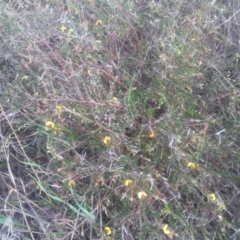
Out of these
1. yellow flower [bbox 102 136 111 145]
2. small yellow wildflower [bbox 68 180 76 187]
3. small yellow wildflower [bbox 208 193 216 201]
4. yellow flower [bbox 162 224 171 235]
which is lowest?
small yellow wildflower [bbox 208 193 216 201]

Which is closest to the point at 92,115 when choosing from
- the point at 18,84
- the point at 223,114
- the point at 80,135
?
the point at 80,135

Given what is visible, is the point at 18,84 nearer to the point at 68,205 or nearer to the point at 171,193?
the point at 68,205

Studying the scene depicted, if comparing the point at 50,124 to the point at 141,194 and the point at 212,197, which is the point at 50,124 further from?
the point at 212,197

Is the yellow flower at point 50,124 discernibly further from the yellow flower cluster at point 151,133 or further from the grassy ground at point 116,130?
the yellow flower cluster at point 151,133

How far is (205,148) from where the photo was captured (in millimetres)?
1511

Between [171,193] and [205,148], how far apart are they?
0.59 feet

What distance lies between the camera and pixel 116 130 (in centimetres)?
150

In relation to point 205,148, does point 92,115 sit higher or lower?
higher

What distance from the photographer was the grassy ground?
145 cm

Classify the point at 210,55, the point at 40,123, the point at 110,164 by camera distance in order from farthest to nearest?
the point at 210,55, the point at 40,123, the point at 110,164

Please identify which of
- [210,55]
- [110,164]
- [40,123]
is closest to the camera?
[110,164]

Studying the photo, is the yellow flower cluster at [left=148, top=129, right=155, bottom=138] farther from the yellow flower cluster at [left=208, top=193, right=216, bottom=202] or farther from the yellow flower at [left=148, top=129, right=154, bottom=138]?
the yellow flower cluster at [left=208, top=193, right=216, bottom=202]

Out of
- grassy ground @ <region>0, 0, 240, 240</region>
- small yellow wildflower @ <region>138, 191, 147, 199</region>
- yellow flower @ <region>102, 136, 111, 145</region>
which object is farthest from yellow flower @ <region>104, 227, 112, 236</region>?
yellow flower @ <region>102, 136, 111, 145</region>

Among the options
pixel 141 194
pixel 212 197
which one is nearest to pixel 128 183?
pixel 141 194
